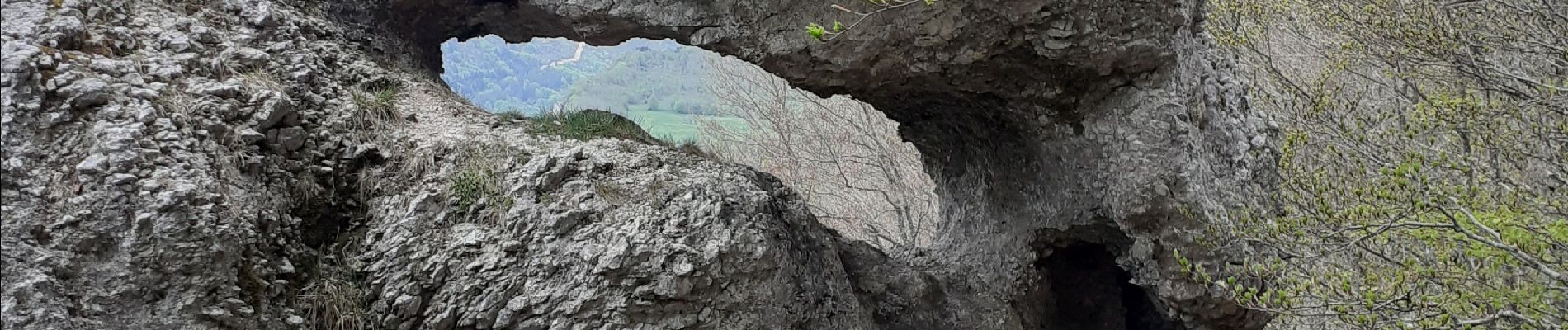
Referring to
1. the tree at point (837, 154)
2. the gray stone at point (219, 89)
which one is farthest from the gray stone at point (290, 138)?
the tree at point (837, 154)

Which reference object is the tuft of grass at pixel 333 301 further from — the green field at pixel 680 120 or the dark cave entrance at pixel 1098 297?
the green field at pixel 680 120

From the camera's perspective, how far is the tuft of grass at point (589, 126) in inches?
179

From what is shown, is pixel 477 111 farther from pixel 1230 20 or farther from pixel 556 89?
pixel 1230 20

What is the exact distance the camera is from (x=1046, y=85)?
489cm

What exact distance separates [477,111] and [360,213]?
83 cm

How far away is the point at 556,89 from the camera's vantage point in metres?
10.2

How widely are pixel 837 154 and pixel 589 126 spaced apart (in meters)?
12.9

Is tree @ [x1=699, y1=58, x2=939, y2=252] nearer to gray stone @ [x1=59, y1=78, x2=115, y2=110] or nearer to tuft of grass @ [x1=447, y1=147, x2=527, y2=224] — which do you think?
tuft of grass @ [x1=447, y1=147, x2=527, y2=224]

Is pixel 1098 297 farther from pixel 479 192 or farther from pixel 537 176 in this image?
pixel 479 192

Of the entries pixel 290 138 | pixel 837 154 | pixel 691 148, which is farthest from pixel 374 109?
pixel 837 154

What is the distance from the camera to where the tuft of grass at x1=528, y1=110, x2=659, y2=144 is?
179 inches

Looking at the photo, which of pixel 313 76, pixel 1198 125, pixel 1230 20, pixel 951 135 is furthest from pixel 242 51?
pixel 1230 20

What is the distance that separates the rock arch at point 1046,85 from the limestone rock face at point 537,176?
1 centimetres

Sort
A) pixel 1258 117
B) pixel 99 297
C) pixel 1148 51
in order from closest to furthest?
pixel 99 297
pixel 1148 51
pixel 1258 117
